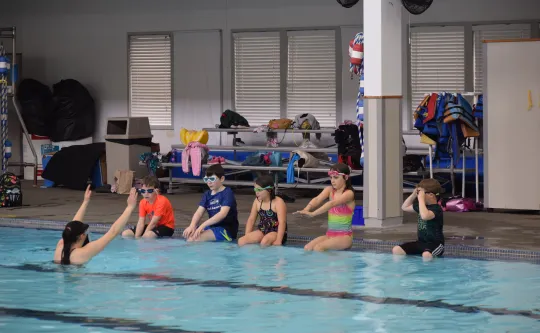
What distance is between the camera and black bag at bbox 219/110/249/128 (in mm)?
18781

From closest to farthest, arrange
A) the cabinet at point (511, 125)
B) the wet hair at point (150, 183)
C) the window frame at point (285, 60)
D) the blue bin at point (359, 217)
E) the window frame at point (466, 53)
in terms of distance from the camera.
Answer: the wet hair at point (150, 183), the blue bin at point (359, 217), the cabinet at point (511, 125), the window frame at point (466, 53), the window frame at point (285, 60)

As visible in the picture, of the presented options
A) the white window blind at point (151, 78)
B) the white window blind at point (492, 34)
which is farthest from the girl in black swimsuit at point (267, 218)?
the white window blind at point (151, 78)

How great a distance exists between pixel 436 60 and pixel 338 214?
747cm

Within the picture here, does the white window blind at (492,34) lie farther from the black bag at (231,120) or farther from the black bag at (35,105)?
the black bag at (35,105)

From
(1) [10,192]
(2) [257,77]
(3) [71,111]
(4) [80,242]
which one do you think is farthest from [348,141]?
(4) [80,242]

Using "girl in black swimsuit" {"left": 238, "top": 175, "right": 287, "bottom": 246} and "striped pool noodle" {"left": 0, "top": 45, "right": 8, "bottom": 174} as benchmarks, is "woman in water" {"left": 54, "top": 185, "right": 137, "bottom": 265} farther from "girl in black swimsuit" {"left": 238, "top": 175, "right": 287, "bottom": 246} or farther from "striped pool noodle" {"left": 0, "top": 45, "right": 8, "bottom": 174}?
"striped pool noodle" {"left": 0, "top": 45, "right": 8, "bottom": 174}

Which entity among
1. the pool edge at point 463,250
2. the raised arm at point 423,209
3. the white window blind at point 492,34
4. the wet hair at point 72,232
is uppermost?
the white window blind at point 492,34

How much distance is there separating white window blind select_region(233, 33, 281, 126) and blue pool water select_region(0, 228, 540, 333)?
8135 mm

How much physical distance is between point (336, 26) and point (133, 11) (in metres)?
4.42

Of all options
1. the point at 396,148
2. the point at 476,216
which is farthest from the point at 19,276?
the point at 476,216

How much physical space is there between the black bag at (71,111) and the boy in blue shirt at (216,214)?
9.26 meters

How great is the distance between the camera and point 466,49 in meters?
17.9


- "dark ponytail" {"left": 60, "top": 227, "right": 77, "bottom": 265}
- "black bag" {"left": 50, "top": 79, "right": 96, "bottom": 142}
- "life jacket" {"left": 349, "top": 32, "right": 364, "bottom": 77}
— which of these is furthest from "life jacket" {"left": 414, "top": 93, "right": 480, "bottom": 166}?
"black bag" {"left": 50, "top": 79, "right": 96, "bottom": 142}

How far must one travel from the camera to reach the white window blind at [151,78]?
2067 centimetres
